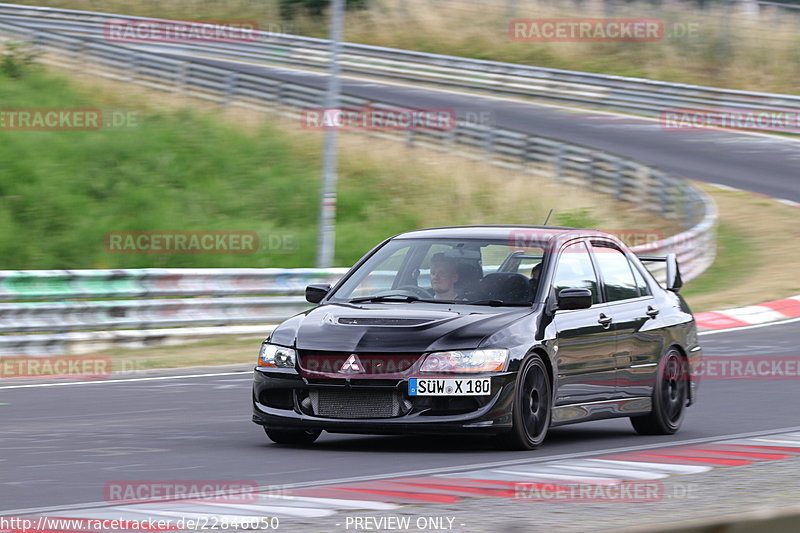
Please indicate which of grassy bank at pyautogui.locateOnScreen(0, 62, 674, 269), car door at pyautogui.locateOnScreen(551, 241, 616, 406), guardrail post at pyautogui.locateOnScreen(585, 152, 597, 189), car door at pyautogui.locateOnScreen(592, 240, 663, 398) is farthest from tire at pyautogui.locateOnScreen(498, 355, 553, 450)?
guardrail post at pyautogui.locateOnScreen(585, 152, 597, 189)

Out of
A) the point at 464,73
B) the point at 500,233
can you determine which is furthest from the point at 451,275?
the point at 464,73

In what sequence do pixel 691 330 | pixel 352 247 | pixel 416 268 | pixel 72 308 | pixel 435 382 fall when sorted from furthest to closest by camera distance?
pixel 352 247 → pixel 72 308 → pixel 691 330 → pixel 416 268 → pixel 435 382

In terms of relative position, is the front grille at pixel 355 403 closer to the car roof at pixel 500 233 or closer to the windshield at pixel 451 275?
the windshield at pixel 451 275

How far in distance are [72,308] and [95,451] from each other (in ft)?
26.8

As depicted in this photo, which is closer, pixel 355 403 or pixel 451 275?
pixel 355 403

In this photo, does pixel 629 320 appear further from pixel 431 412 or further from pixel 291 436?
pixel 291 436

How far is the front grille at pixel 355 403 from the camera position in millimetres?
8922

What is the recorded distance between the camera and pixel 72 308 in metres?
17.3

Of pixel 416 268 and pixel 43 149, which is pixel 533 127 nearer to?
pixel 43 149

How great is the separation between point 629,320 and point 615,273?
0.38 m

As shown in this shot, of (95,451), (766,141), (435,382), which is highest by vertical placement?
(435,382)

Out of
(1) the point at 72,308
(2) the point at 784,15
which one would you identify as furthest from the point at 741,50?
(1) the point at 72,308

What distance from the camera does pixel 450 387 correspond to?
8.92 metres

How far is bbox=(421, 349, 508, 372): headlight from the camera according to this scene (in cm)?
889
